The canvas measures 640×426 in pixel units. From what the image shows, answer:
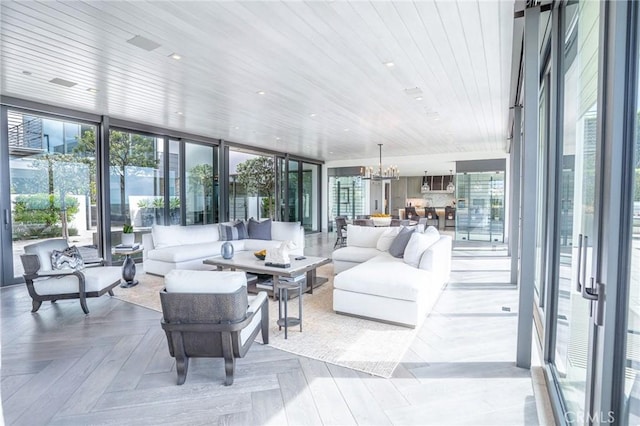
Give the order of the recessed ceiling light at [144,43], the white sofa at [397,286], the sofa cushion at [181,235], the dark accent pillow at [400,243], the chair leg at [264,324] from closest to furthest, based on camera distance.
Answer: the chair leg at [264,324]
the recessed ceiling light at [144,43]
the white sofa at [397,286]
the dark accent pillow at [400,243]
the sofa cushion at [181,235]

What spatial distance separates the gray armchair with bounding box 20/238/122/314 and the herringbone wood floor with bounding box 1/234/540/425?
1.55ft

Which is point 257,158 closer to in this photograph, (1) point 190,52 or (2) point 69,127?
(2) point 69,127

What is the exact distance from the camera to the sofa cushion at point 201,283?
8.21 ft

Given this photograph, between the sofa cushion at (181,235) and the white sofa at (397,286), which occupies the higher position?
the sofa cushion at (181,235)

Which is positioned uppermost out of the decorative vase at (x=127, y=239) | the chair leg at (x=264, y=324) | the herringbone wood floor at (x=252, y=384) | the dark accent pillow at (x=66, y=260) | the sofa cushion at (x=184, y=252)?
the decorative vase at (x=127, y=239)

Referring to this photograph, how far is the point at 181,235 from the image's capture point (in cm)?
676

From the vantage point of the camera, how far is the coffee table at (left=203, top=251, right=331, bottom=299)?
4.33 metres

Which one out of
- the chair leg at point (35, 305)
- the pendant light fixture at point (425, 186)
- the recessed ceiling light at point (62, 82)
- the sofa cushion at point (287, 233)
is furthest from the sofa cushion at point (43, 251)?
the pendant light fixture at point (425, 186)

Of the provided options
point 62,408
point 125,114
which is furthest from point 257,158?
point 62,408

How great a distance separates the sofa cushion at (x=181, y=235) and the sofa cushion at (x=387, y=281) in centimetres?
405

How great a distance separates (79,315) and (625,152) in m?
5.34

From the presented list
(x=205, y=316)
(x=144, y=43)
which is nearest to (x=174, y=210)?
(x=144, y=43)

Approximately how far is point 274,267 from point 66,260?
2895 mm

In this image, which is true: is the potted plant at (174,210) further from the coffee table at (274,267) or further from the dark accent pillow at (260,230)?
the coffee table at (274,267)
